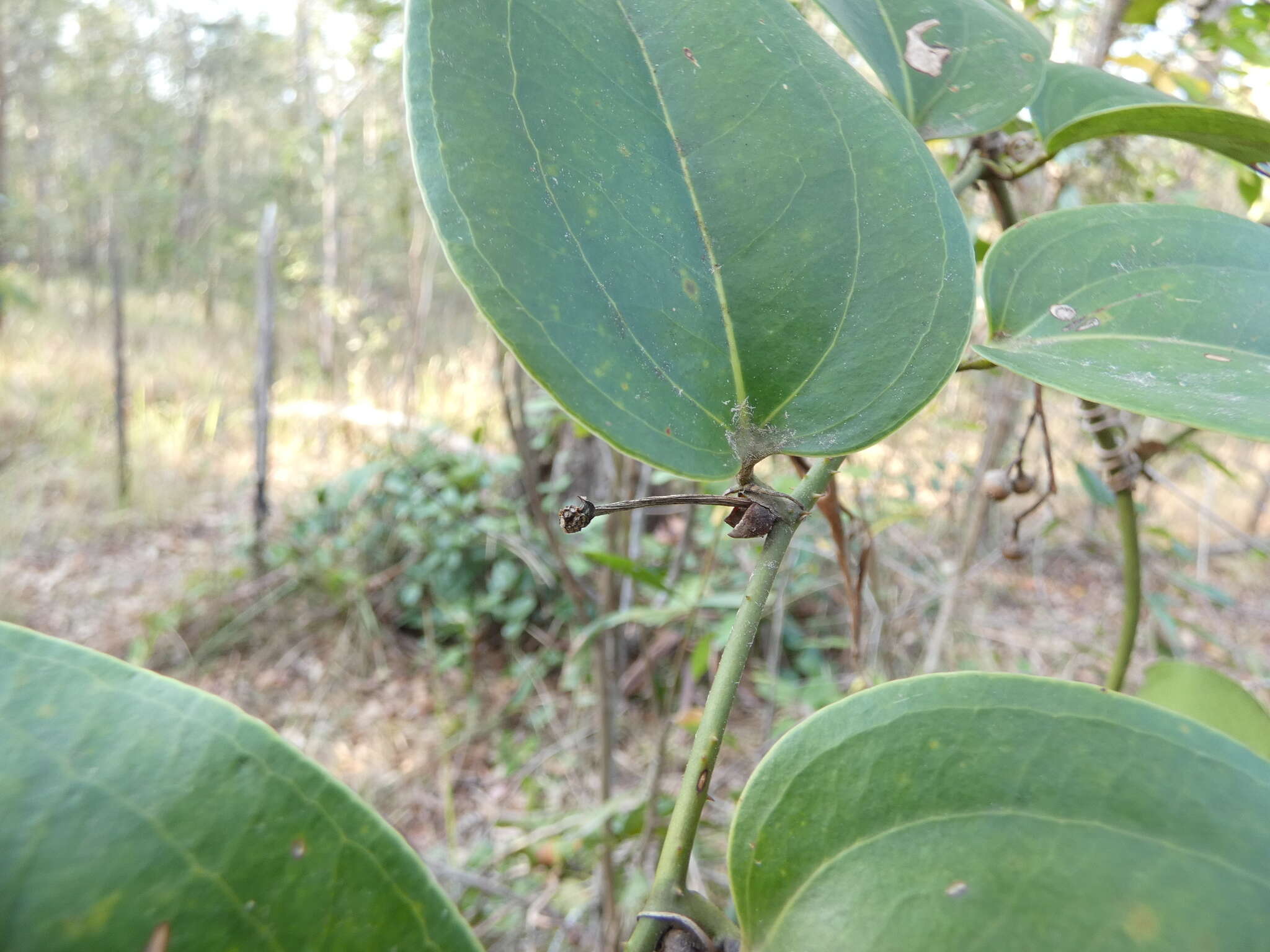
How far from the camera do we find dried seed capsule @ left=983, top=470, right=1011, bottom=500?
42 cm

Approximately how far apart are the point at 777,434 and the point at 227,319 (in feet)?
22.9

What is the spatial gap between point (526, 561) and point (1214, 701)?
3.42ft

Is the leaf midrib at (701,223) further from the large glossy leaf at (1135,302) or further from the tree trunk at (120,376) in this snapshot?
the tree trunk at (120,376)

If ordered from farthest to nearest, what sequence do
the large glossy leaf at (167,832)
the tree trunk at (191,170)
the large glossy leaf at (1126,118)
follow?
the tree trunk at (191,170), the large glossy leaf at (1126,118), the large glossy leaf at (167,832)

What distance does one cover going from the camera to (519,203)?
18cm

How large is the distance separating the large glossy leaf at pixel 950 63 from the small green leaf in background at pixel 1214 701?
215 mm

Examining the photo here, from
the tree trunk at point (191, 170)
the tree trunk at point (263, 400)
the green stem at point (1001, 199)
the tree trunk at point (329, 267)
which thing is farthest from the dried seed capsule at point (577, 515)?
the tree trunk at point (191, 170)

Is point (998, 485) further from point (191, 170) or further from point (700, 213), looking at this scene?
point (191, 170)

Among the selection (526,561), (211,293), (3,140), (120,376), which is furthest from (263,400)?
(211,293)

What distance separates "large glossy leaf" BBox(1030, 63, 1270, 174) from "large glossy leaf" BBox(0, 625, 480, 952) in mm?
283

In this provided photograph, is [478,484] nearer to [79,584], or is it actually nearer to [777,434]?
[79,584]

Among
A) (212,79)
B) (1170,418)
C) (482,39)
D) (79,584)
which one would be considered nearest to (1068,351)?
(1170,418)

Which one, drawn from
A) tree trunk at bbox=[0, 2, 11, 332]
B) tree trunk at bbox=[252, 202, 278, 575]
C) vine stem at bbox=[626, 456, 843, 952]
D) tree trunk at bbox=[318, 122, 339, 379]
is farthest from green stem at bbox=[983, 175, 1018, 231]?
tree trunk at bbox=[318, 122, 339, 379]

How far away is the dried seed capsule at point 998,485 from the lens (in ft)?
1.37
